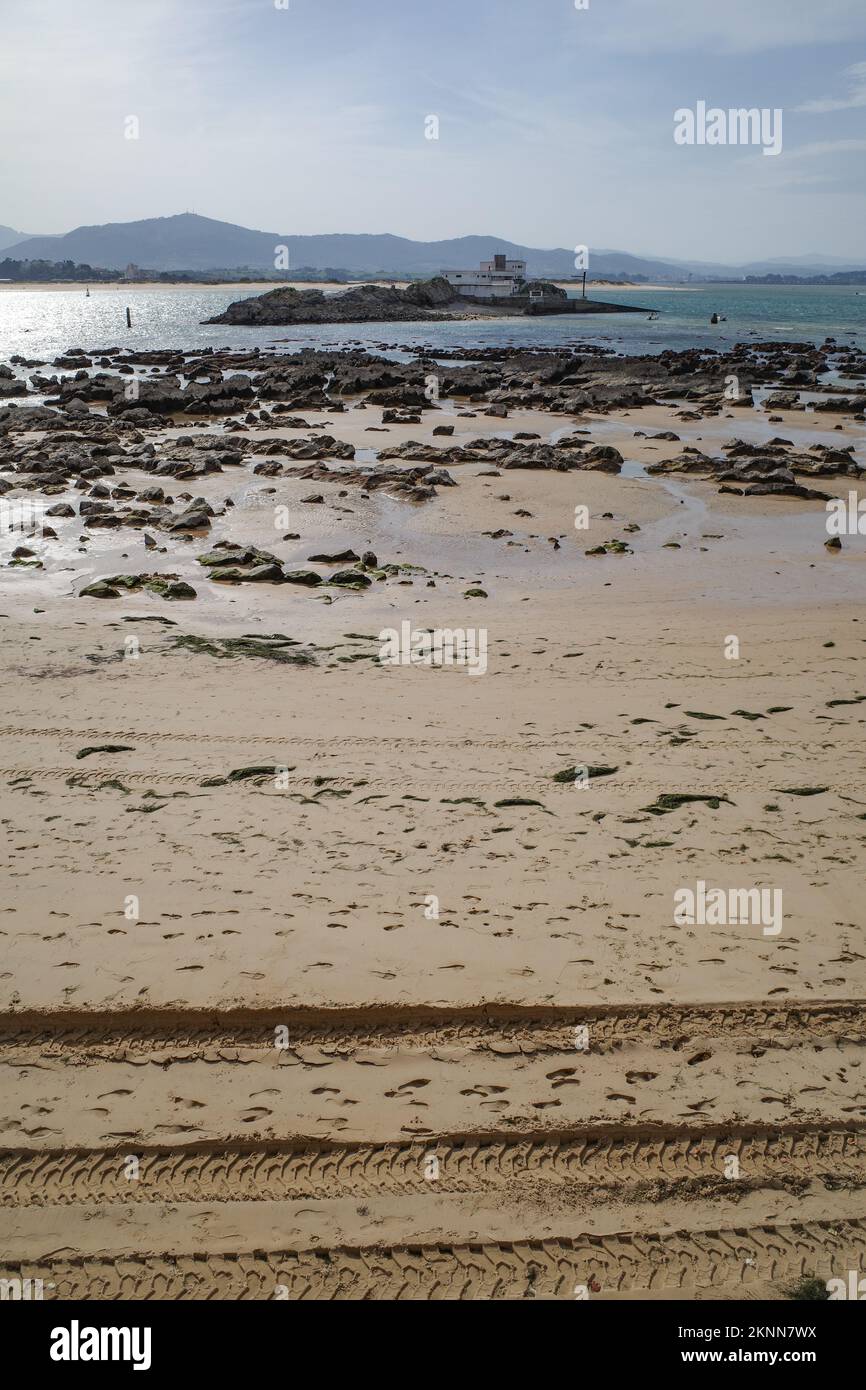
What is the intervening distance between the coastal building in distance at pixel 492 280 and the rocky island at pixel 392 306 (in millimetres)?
1646

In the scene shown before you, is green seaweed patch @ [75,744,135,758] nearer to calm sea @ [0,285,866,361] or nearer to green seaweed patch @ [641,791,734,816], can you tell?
green seaweed patch @ [641,791,734,816]

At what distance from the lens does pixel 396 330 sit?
2911 inches

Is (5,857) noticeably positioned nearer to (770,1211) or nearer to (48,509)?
(770,1211)

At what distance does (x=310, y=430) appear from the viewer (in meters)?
24.8

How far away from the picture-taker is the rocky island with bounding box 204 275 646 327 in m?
80.6

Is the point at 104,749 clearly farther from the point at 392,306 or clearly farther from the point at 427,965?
the point at 392,306

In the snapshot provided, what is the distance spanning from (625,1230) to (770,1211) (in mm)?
556

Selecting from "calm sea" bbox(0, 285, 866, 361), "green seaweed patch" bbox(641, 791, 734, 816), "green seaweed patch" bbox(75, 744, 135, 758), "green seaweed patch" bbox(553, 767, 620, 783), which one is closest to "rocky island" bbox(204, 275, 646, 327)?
"calm sea" bbox(0, 285, 866, 361)

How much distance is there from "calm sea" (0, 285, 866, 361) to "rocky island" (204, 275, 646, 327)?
3.65m

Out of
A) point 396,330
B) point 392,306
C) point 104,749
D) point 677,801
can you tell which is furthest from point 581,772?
point 392,306

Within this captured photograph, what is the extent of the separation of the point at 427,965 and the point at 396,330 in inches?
2979

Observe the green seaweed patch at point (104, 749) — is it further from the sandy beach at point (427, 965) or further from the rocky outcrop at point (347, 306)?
the rocky outcrop at point (347, 306)

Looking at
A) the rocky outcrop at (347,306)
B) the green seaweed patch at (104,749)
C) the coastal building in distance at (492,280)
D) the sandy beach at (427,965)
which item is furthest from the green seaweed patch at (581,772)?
the coastal building in distance at (492,280)

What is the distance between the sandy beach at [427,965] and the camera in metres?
3.37
